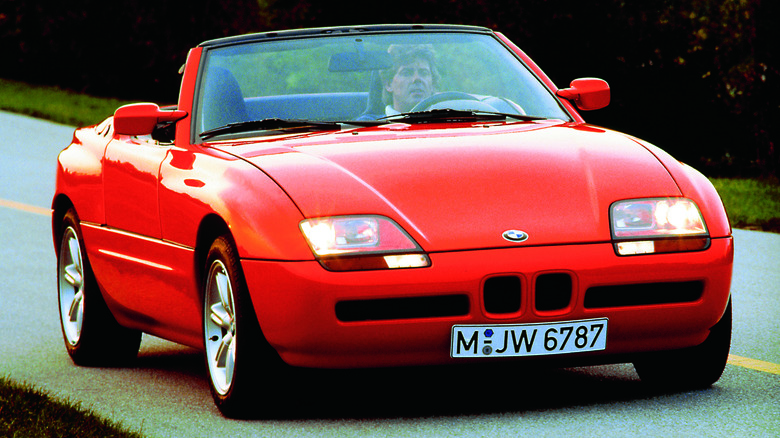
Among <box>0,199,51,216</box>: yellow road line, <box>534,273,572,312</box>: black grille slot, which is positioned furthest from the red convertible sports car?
<box>0,199,51,216</box>: yellow road line

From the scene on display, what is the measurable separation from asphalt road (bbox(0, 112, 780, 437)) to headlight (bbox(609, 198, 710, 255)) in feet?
1.94

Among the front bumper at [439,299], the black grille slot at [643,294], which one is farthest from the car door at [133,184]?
the black grille slot at [643,294]

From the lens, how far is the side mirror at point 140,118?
6363 millimetres

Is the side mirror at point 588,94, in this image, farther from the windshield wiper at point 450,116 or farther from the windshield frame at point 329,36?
the windshield wiper at point 450,116

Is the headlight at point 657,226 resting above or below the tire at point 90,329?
above

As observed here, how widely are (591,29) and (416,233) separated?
1329cm

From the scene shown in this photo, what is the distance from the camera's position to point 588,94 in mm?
6730

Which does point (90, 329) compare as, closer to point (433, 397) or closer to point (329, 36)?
point (329, 36)

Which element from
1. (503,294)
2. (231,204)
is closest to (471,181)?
(503,294)

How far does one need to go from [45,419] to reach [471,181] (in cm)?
180

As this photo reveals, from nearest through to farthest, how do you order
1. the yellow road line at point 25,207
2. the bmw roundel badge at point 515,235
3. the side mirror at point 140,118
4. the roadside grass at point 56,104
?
1. the bmw roundel badge at point 515,235
2. the side mirror at point 140,118
3. the yellow road line at point 25,207
4. the roadside grass at point 56,104

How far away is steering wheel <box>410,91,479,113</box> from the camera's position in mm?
6395

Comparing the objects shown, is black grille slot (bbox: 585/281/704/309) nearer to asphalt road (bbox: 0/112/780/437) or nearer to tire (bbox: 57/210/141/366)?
asphalt road (bbox: 0/112/780/437)

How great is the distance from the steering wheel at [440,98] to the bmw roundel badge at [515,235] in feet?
4.76
